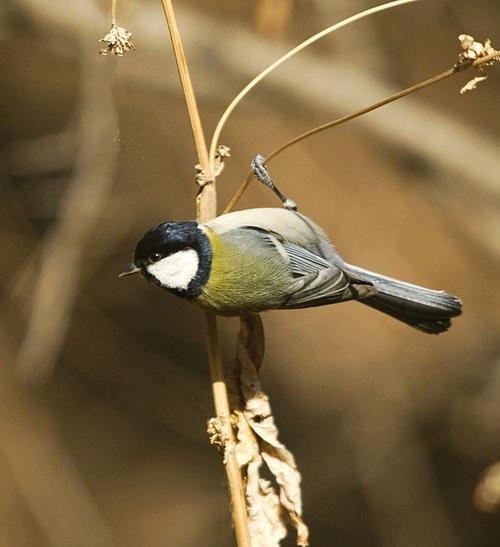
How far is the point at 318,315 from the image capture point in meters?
4.25

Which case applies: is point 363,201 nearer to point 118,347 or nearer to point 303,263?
point 118,347

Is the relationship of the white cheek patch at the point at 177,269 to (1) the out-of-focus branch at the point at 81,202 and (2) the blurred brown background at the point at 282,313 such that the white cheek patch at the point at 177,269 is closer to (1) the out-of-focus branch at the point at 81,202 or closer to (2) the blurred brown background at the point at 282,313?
(1) the out-of-focus branch at the point at 81,202

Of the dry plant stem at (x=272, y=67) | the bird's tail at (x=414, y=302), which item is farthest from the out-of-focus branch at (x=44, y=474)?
the dry plant stem at (x=272, y=67)

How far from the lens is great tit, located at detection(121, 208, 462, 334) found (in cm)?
181

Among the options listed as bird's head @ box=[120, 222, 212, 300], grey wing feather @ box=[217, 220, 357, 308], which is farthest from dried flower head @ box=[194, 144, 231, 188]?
grey wing feather @ box=[217, 220, 357, 308]

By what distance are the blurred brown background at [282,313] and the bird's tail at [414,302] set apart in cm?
141

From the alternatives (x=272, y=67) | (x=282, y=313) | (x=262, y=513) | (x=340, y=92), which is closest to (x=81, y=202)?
(x=340, y=92)

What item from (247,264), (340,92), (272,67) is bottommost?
(247,264)

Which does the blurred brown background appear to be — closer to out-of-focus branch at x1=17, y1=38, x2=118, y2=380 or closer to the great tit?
out-of-focus branch at x1=17, y1=38, x2=118, y2=380

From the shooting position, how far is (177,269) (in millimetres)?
1842

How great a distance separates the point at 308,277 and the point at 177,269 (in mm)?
301

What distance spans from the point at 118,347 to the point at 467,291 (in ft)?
5.78

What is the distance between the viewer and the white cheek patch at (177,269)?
181 cm

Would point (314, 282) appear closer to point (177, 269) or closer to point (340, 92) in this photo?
point (177, 269)
